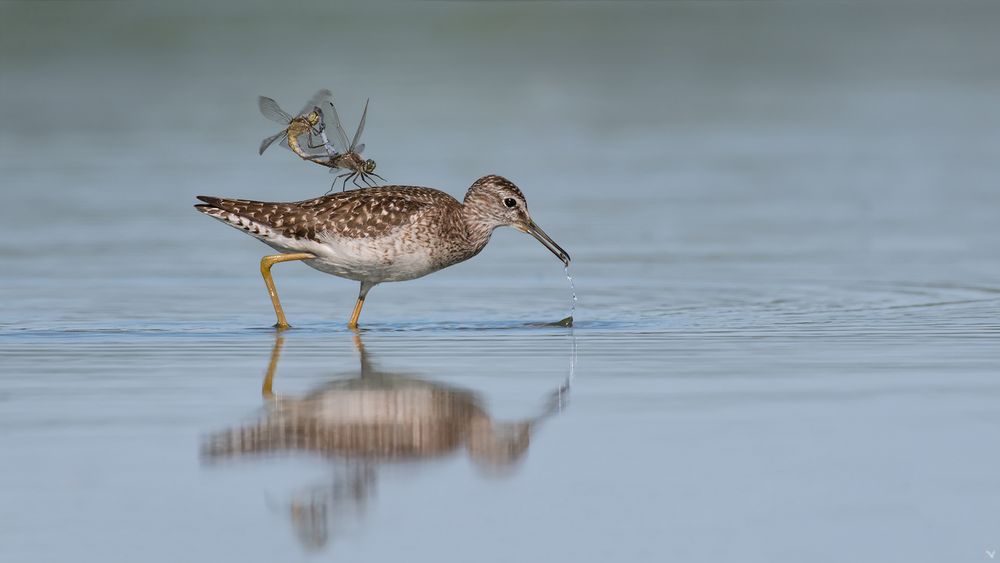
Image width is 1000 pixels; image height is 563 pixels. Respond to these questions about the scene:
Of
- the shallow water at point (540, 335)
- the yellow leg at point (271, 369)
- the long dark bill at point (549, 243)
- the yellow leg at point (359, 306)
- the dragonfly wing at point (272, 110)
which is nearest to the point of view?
the shallow water at point (540, 335)

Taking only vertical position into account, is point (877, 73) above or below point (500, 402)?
above

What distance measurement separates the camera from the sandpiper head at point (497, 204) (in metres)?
12.8

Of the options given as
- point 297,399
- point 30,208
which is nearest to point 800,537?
point 297,399

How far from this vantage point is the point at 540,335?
11.4 meters

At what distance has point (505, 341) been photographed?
36.6ft

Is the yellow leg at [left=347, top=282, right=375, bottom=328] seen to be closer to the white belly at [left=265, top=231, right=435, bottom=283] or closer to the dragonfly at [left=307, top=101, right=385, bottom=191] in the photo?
the white belly at [left=265, top=231, right=435, bottom=283]

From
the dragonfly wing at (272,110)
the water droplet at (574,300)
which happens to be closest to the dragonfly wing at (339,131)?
the dragonfly wing at (272,110)

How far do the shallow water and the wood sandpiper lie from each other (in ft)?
1.37

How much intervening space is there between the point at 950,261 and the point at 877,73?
697 inches

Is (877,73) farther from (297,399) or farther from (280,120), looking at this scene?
(297,399)

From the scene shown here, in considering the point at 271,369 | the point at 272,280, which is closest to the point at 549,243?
the point at 272,280

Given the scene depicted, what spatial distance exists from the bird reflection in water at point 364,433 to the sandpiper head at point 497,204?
130 inches

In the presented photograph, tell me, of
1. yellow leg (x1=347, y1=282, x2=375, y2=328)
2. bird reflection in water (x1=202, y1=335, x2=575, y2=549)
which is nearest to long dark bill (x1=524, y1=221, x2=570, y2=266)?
yellow leg (x1=347, y1=282, x2=375, y2=328)

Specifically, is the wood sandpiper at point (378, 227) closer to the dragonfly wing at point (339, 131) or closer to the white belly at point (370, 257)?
the white belly at point (370, 257)
